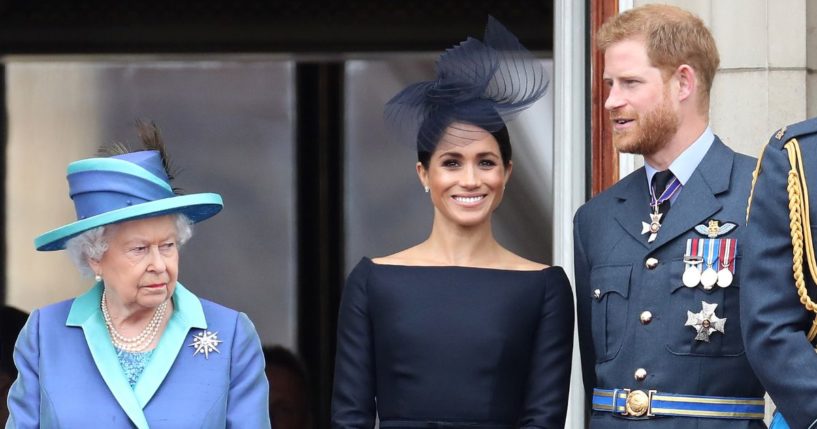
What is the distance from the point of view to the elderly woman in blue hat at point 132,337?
4.03 m

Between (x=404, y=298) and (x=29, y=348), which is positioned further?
(x=404, y=298)

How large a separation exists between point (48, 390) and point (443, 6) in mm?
4069

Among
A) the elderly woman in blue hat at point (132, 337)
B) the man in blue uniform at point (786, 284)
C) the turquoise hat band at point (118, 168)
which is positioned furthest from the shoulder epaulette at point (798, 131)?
the turquoise hat band at point (118, 168)

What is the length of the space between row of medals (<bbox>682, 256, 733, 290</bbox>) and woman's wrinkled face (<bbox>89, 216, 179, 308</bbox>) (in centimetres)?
117

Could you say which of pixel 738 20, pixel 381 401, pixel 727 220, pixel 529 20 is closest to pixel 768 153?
pixel 727 220

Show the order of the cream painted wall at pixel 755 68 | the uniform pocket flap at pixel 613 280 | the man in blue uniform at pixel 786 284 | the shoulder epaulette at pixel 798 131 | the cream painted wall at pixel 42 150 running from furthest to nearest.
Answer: the cream painted wall at pixel 42 150 → the cream painted wall at pixel 755 68 → the uniform pocket flap at pixel 613 280 → the shoulder epaulette at pixel 798 131 → the man in blue uniform at pixel 786 284

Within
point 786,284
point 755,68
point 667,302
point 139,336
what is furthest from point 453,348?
point 755,68

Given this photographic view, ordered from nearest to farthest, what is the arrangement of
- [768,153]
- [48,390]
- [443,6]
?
1. [768,153]
2. [48,390]
3. [443,6]

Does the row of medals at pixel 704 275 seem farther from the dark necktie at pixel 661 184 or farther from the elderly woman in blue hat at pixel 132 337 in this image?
the elderly woman in blue hat at pixel 132 337

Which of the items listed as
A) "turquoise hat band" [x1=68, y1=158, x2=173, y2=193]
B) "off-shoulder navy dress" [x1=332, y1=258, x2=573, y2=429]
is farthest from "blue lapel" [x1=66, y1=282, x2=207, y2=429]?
"off-shoulder navy dress" [x1=332, y1=258, x2=573, y2=429]

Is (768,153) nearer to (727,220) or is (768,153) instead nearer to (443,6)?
(727,220)

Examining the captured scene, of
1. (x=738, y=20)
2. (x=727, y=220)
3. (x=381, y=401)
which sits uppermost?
(x=738, y=20)

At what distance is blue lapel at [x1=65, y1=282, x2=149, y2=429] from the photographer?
4000mm

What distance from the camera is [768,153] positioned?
3.74m
